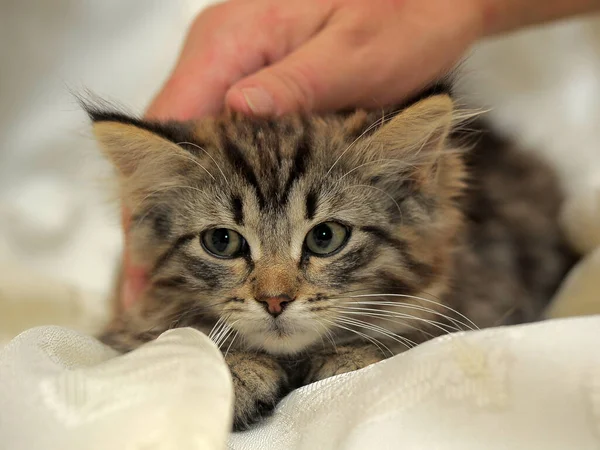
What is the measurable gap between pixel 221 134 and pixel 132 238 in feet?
1.04

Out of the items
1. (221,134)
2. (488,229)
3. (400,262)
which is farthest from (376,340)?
(488,229)

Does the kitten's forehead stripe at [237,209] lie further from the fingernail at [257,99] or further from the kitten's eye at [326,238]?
the fingernail at [257,99]

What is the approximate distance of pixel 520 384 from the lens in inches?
35.6

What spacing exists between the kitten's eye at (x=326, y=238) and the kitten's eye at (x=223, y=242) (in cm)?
13

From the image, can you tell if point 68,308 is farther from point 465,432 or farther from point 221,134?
point 465,432

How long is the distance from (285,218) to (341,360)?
0.28 m

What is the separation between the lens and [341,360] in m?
1.19

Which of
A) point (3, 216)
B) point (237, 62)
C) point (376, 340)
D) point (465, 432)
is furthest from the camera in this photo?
→ point (3, 216)

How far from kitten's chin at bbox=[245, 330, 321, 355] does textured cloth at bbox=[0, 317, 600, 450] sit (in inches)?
8.5

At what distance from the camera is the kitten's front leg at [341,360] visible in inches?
46.1

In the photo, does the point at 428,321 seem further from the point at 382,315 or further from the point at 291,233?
the point at 291,233

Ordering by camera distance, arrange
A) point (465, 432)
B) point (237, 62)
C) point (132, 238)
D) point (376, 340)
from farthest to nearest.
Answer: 1. point (237, 62)
2. point (132, 238)
3. point (376, 340)
4. point (465, 432)

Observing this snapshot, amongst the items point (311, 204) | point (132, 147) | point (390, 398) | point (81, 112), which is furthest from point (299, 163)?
point (81, 112)

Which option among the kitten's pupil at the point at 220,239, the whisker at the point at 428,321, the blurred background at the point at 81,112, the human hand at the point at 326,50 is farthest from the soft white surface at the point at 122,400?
the blurred background at the point at 81,112
